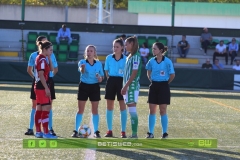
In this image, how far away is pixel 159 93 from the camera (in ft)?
31.1

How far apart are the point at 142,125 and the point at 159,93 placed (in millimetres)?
2131

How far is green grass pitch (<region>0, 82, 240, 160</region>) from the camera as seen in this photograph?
311 inches

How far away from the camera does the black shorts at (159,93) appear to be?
30.9 feet

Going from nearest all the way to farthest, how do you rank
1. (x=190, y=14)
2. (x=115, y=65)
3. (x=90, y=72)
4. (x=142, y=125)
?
1. (x=90, y=72)
2. (x=115, y=65)
3. (x=142, y=125)
4. (x=190, y=14)

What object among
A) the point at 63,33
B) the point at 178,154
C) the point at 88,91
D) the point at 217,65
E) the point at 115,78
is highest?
the point at 63,33

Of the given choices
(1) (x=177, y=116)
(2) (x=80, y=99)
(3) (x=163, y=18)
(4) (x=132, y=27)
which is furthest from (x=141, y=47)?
(2) (x=80, y=99)

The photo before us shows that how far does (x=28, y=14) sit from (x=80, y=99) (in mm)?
40518

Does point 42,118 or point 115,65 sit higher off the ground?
point 115,65

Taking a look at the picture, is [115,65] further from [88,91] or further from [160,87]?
[160,87]

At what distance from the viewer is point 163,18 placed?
4116cm

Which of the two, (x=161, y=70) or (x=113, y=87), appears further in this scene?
(x=113, y=87)

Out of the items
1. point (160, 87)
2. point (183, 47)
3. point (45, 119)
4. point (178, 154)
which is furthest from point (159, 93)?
point (183, 47)

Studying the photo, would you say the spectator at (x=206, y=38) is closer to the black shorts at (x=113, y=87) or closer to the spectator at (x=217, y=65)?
the spectator at (x=217, y=65)

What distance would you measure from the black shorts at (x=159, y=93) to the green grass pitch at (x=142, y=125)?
81 cm
